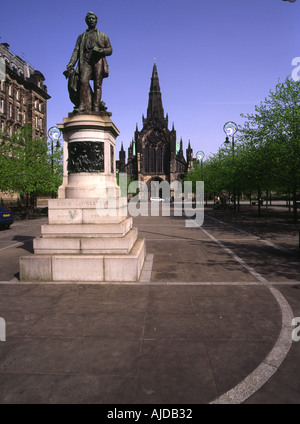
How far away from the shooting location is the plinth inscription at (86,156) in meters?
7.78

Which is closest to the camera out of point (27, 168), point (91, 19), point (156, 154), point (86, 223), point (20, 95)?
point (86, 223)

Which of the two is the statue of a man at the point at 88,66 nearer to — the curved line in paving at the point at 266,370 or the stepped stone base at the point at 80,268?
the stepped stone base at the point at 80,268

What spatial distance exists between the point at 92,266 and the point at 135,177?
288 ft

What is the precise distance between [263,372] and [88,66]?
26.1ft

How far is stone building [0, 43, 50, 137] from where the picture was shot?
47375 millimetres

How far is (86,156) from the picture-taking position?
25.5 ft

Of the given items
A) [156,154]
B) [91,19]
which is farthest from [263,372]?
[156,154]

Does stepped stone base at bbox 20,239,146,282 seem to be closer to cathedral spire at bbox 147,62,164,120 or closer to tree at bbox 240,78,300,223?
tree at bbox 240,78,300,223

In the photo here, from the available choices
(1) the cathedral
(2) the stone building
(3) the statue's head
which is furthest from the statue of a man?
(1) the cathedral

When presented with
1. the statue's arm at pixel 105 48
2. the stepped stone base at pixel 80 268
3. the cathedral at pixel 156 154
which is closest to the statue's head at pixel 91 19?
the statue's arm at pixel 105 48

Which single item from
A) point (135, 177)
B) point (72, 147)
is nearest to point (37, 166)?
point (72, 147)

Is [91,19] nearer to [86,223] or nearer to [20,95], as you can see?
[86,223]

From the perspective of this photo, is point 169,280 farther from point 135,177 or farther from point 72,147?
point 135,177

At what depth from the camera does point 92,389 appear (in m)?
3.11
